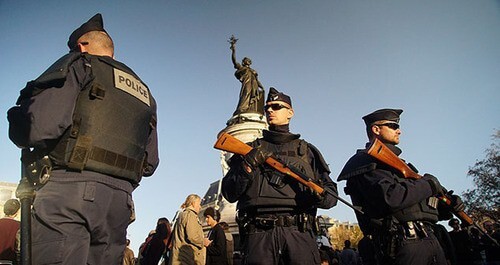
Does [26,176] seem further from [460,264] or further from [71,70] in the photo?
[460,264]

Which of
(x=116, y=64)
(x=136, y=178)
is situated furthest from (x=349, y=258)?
(x=116, y=64)

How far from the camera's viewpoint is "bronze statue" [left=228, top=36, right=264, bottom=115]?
48.6 ft

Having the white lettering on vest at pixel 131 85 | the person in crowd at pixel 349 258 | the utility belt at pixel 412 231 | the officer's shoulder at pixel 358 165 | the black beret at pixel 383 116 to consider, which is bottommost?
the person in crowd at pixel 349 258

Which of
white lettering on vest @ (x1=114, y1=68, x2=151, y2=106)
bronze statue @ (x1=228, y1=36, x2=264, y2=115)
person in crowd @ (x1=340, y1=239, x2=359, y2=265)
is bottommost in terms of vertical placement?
person in crowd @ (x1=340, y1=239, x2=359, y2=265)

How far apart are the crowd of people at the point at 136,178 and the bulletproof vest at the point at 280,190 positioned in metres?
0.01

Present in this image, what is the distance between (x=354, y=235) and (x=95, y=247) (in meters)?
62.5

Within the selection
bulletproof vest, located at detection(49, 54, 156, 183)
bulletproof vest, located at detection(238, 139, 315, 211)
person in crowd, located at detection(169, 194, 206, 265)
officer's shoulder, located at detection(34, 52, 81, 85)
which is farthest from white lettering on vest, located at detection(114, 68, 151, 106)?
person in crowd, located at detection(169, 194, 206, 265)

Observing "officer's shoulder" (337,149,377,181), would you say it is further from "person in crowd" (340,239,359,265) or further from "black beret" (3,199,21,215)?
"person in crowd" (340,239,359,265)

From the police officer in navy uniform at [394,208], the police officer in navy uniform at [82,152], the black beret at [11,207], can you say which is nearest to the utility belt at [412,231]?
the police officer in navy uniform at [394,208]

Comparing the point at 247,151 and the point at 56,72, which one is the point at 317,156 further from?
the point at 56,72

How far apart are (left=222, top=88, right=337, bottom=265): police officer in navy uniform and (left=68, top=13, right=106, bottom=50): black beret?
5.85 ft

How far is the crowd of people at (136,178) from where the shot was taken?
7.20ft

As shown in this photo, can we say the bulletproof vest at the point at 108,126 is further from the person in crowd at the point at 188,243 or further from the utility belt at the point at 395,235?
the person in crowd at the point at 188,243

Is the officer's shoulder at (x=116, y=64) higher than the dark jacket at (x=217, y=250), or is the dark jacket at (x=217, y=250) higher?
the officer's shoulder at (x=116, y=64)
